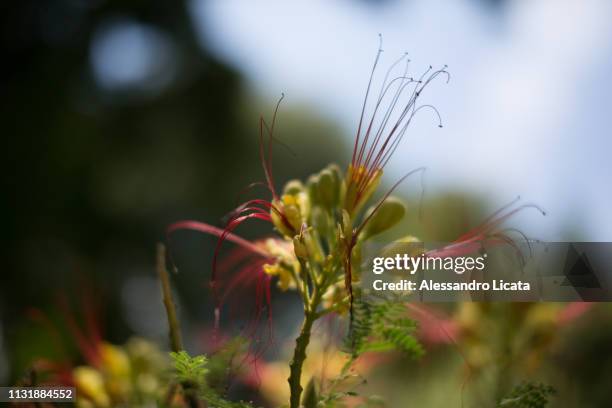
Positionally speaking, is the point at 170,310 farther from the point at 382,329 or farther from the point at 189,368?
the point at 382,329

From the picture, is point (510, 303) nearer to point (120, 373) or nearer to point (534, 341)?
point (534, 341)

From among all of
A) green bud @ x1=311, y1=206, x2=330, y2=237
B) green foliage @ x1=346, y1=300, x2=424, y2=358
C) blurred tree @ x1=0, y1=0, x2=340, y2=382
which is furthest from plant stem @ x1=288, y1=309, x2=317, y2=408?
blurred tree @ x1=0, y1=0, x2=340, y2=382

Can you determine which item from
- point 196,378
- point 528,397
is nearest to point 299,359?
point 196,378

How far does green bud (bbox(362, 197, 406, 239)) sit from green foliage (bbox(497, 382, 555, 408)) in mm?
223

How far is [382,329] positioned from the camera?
0.72 meters

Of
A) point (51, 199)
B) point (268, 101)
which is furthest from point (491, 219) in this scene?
point (268, 101)

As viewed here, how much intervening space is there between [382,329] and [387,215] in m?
0.14

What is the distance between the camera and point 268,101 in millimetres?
9742

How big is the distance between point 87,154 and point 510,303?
689 centimetres

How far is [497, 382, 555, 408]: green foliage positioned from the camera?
2.08 ft

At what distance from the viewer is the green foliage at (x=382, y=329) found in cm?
68

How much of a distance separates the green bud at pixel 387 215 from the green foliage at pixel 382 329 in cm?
12

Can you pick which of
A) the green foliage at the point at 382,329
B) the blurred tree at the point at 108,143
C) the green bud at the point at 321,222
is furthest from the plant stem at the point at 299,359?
the blurred tree at the point at 108,143

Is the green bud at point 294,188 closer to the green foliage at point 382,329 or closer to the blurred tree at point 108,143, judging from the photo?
the green foliage at point 382,329
